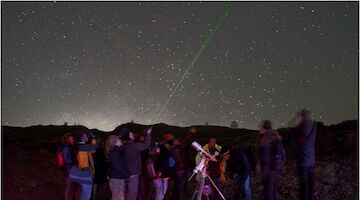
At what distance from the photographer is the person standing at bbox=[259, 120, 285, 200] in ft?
31.8

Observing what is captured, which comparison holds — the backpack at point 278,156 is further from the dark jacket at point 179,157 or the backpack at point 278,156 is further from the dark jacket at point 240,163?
the dark jacket at point 179,157

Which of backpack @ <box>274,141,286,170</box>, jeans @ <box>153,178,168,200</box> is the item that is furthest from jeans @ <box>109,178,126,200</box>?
backpack @ <box>274,141,286,170</box>

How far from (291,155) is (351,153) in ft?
9.06

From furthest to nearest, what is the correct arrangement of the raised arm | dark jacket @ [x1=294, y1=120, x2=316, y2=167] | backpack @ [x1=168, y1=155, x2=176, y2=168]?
backpack @ [x1=168, y1=155, x2=176, y2=168], the raised arm, dark jacket @ [x1=294, y1=120, x2=316, y2=167]

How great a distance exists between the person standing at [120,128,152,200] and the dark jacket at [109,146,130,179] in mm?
118

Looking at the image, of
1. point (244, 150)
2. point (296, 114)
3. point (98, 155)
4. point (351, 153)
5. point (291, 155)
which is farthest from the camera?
point (291, 155)

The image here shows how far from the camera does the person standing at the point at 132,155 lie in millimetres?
9812

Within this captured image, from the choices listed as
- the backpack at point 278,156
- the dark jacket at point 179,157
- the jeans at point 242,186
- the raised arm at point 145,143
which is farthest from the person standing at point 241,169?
the raised arm at point 145,143

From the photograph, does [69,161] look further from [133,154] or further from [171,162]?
[171,162]

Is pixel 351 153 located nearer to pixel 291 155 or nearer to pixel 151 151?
pixel 291 155

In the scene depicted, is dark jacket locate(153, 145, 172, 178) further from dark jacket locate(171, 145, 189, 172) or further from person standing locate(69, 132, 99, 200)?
person standing locate(69, 132, 99, 200)

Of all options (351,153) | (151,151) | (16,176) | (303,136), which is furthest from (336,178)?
(16,176)

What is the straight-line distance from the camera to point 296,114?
9.62m

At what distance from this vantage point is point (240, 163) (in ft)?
37.0
